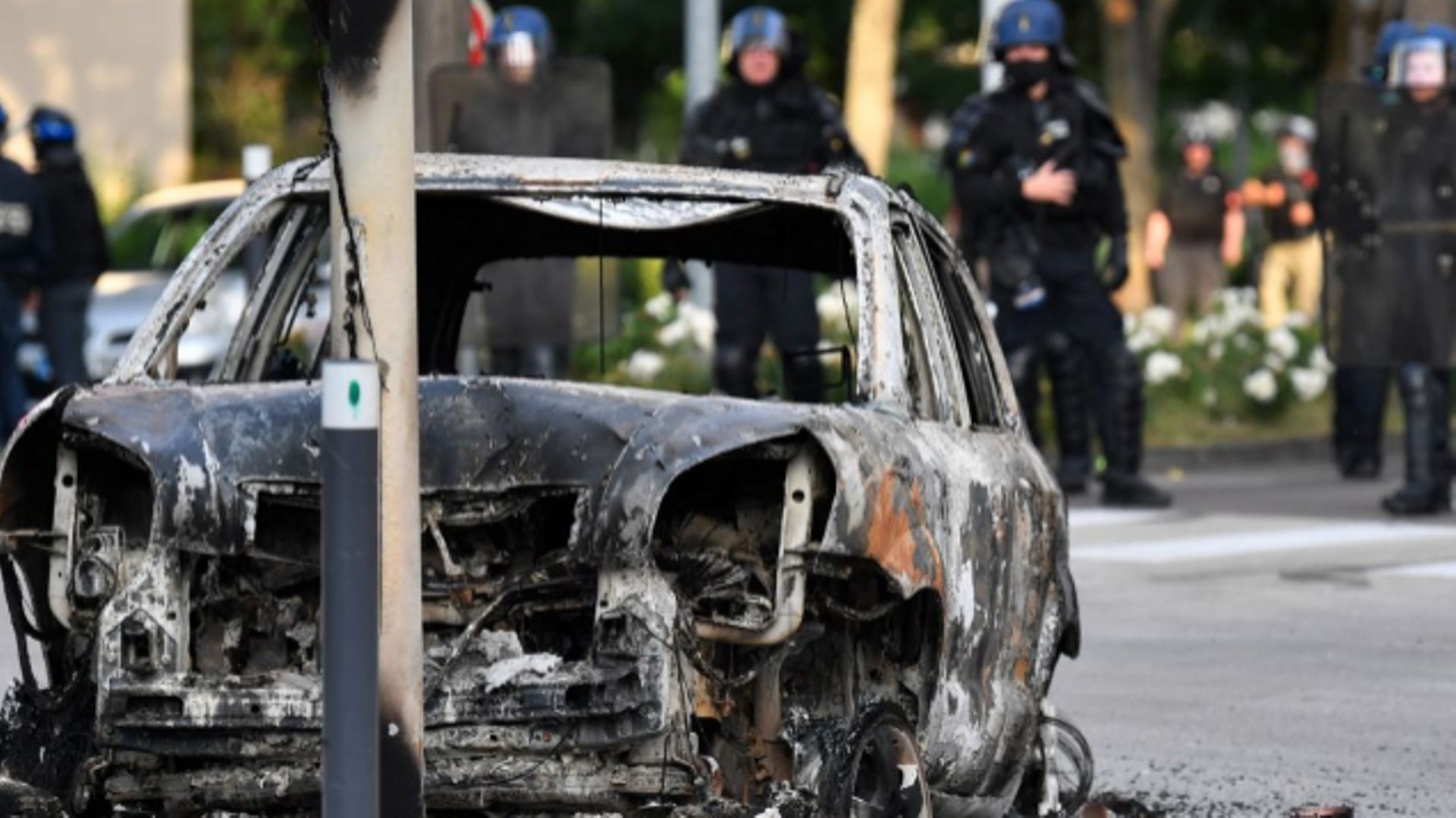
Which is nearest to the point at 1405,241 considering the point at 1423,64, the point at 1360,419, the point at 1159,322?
the point at 1423,64

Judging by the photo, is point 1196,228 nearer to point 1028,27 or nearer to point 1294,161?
point 1294,161

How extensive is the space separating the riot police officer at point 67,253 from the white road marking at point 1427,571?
8.03 meters

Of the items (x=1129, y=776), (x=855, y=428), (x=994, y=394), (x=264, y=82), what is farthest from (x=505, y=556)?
(x=264, y=82)

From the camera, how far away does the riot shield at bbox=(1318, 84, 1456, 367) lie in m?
16.5

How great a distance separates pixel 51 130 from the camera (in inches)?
774

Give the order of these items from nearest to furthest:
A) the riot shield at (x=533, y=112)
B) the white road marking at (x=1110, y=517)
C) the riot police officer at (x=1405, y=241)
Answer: the white road marking at (x=1110, y=517), the riot police officer at (x=1405, y=241), the riot shield at (x=533, y=112)

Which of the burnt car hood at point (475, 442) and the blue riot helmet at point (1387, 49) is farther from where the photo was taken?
the blue riot helmet at point (1387, 49)

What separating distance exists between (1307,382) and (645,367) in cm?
488

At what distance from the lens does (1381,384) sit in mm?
19406

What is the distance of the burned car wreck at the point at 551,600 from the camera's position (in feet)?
20.5

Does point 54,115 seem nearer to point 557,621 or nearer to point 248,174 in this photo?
point 248,174

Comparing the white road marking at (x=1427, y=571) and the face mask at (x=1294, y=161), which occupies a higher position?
the face mask at (x=1294, y=161)

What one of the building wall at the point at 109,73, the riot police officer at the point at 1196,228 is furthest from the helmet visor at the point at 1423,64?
the building wall at the point at 109,73

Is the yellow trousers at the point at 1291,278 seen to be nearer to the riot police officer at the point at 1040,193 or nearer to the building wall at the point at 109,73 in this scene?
the building wall at the point at 109,73
